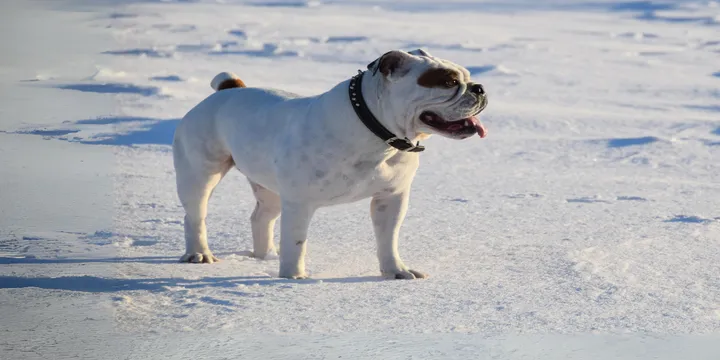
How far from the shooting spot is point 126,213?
6.06m

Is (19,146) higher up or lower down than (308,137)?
lower down

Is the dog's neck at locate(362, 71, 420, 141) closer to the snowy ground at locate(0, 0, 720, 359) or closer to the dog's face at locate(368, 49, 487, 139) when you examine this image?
the dog's face at locate(368, 49, 487, 139)

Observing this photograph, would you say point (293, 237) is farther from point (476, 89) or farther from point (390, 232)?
point (476, 89)

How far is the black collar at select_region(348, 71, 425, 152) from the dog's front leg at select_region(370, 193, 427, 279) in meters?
0.39

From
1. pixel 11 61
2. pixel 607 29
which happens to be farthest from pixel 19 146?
pixel 607 29

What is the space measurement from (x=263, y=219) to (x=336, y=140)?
103cm

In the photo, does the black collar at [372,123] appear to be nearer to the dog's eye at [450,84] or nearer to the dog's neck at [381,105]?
the dog's neck at [381,105]

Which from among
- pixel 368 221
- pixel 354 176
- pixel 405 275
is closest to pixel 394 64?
pixel 354 176

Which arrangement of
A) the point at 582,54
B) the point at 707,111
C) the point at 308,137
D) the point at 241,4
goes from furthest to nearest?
1. the point at 241,4
2. the point at 582,54
3. the point at 707,111
4. the point at 308,137

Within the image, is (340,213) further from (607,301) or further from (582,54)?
(582,54)

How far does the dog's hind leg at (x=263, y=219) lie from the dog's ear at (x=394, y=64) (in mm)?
1290

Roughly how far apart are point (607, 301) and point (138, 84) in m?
7.34

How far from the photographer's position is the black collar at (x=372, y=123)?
14.3 ft

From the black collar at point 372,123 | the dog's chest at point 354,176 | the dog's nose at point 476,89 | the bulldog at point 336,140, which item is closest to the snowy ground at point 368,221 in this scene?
the bulldog at point 336,140
